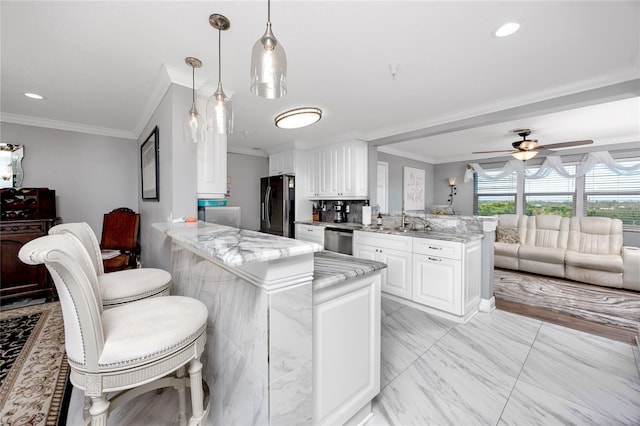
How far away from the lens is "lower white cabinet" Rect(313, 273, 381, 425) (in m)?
1.12

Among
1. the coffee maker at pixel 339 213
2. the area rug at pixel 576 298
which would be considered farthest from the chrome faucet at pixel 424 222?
the coffee maker at pixel 339 213

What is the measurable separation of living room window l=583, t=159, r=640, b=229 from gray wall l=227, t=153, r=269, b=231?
6.69 m

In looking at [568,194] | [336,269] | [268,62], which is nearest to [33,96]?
[268,62]

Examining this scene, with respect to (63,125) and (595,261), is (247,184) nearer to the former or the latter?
(63,125)

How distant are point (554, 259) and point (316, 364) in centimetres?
488

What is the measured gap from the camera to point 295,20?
1564 millimetres

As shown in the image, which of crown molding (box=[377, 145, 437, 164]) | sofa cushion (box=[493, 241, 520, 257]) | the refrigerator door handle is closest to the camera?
sofa cushion (box=[493, 241, 520, 257])

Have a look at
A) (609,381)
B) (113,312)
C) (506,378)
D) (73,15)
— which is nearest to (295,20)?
(73,15)

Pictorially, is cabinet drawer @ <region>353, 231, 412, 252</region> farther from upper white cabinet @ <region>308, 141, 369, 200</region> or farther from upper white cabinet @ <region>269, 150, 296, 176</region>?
upper white cabinet @ <region>269, 150, 296, 176</region>

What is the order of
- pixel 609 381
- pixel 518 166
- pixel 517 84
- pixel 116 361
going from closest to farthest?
pixel 116 361 → pixel 609 381 → pixel 517 84 → pixel 518 166

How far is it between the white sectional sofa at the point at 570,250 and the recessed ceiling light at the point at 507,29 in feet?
13.0

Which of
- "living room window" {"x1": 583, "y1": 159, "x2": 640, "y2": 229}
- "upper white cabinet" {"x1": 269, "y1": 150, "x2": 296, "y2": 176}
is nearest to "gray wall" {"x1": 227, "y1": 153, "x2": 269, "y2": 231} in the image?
"upper white cabinet" {"x1": 269, "y1": 150, "x2": 296, "y2": 176}

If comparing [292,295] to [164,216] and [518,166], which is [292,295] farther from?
[518,166]

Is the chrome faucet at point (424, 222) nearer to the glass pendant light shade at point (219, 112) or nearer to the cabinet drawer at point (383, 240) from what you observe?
the cabinet drawer at point (383, 240)
